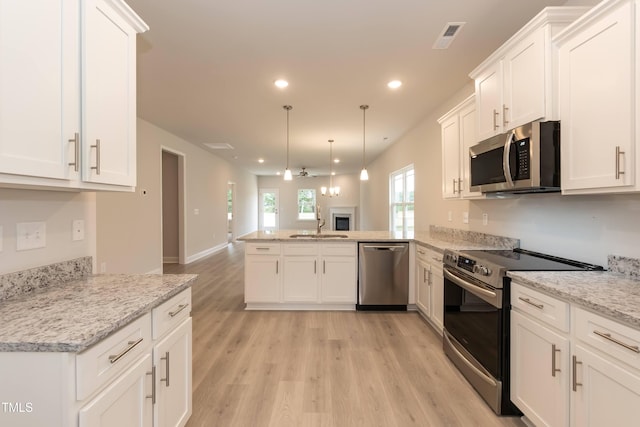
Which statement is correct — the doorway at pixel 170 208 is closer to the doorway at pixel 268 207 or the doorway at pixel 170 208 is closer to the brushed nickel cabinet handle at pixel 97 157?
the brushed nickel cabinet handle at pixel 97 157

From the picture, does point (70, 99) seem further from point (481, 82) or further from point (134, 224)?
point (134, 224)

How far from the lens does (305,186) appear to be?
12.7m

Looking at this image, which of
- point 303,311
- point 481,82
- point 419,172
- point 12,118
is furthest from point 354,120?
point 12,118

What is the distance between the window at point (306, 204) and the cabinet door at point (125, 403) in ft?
37.5

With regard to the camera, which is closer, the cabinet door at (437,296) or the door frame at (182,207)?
the cabinet door at (437,296)

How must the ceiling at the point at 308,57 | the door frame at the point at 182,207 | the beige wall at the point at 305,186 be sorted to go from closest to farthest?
the ceiling at the point at 308,57, the door frame at the point at 182,207, the beige wall at the point at 305,186

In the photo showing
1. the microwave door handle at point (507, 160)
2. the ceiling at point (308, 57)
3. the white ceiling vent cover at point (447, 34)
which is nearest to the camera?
the microwave door handle at point (507, 160)

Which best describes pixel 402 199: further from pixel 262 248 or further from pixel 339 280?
pixel 262 248

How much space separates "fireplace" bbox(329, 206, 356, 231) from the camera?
1212 cm

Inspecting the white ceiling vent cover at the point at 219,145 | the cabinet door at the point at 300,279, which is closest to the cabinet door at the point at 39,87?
the cabinet door at the point at 300,279

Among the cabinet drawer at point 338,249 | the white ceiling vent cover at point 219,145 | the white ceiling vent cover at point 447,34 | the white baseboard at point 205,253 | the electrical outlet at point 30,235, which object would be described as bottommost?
the white baseboard at point 205,253

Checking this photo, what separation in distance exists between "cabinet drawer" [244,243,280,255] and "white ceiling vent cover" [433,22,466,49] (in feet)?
8.57

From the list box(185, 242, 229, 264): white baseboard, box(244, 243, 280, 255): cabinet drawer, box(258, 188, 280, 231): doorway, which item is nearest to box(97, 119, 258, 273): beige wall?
box(185, 242, 229, 264): white baseboard

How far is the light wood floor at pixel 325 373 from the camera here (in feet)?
6.24
